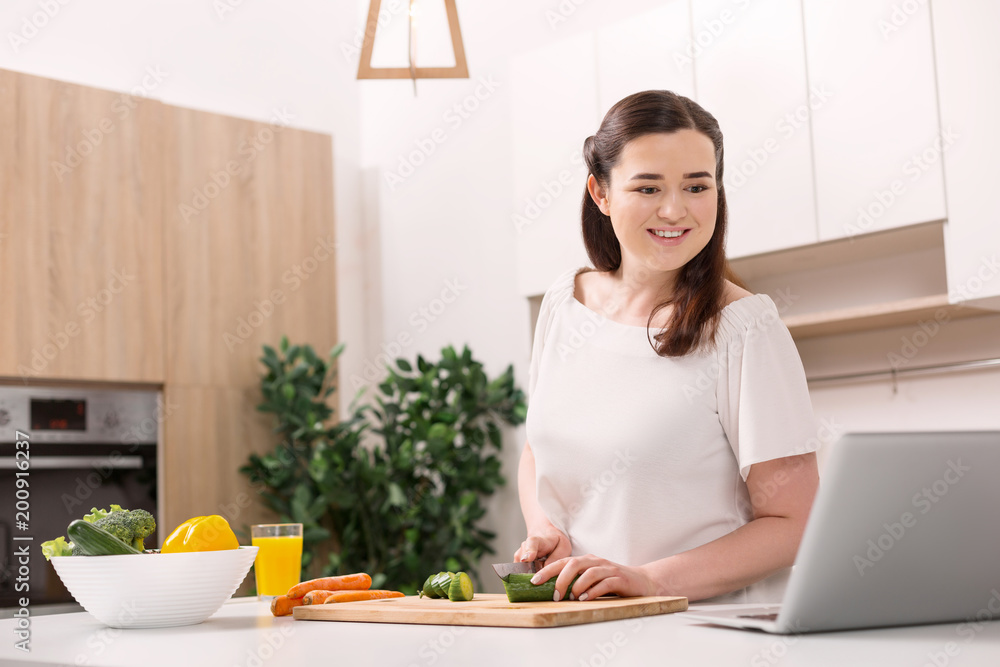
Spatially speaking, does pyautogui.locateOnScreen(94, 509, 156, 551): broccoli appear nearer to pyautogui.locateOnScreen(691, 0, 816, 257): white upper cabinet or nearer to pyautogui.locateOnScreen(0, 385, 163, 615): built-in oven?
pyautogui.locateOnScreen(0, 385, 163, 615): built-in oven

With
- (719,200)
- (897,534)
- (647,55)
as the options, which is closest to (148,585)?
(897,534)

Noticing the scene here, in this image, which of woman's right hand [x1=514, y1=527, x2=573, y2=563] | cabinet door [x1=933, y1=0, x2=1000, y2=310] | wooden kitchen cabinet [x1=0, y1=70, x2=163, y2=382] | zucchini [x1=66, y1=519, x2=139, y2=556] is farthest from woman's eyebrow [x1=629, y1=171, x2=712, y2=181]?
wooden kitchen cabinet [x1=0, y1=70, x2=163, y2=382]

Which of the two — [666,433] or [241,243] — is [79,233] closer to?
[241,243]

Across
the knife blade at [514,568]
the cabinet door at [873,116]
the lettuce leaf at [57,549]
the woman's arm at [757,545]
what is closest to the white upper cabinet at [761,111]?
the cabinet door at [873,116]

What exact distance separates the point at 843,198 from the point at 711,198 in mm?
1293

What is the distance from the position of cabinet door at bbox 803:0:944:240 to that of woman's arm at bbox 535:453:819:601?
1.43 meters

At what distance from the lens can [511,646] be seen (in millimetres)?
887

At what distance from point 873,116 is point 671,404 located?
60.4 inches

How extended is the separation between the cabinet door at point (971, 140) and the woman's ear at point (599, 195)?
1218 millimetres

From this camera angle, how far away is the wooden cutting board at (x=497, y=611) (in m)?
1.01

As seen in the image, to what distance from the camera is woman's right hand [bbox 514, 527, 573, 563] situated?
145 cm

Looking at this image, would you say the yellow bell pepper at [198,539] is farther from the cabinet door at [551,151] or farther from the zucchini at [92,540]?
the cabinet door at [551,151]

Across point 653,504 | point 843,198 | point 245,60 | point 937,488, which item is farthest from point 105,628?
point 245,60

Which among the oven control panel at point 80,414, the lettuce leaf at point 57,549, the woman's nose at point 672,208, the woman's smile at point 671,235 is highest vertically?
the woman's nose at point 672,208
